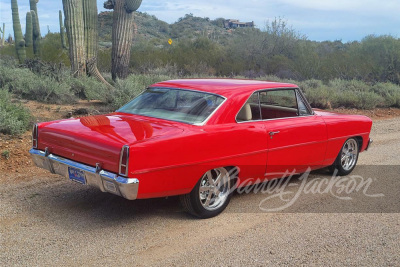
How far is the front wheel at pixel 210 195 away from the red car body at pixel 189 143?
14 centimetres

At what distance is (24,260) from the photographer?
3.99 meters

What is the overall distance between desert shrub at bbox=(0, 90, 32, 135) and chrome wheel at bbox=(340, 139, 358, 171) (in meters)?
5.58

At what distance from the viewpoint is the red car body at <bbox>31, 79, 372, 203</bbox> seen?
4484 mm

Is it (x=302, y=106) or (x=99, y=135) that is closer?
(x=99, y=135)

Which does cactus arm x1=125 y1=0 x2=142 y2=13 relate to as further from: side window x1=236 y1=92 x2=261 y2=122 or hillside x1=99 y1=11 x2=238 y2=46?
hillside x1=99 y1=11 x2=238 y2=46

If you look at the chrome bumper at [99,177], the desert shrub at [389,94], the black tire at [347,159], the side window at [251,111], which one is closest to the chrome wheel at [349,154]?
the black tire at [347,159]

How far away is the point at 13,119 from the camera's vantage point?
8367 millimetres

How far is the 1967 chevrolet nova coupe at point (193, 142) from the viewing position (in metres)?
4.49

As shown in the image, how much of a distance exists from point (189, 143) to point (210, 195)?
757mm

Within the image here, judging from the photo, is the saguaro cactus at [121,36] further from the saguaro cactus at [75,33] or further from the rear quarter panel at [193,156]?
the rear quarter panel at [193,156]

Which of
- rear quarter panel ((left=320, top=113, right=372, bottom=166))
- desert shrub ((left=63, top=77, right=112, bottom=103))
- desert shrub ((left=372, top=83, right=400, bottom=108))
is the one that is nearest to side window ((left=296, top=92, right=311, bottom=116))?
rear quarter panel ((left=320, top=113, right=372, bottom=166))

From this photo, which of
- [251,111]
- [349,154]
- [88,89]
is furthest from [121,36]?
[251,111]

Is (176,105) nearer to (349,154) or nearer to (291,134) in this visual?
(291,134)

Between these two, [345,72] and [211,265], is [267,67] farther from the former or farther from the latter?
[211,265]
